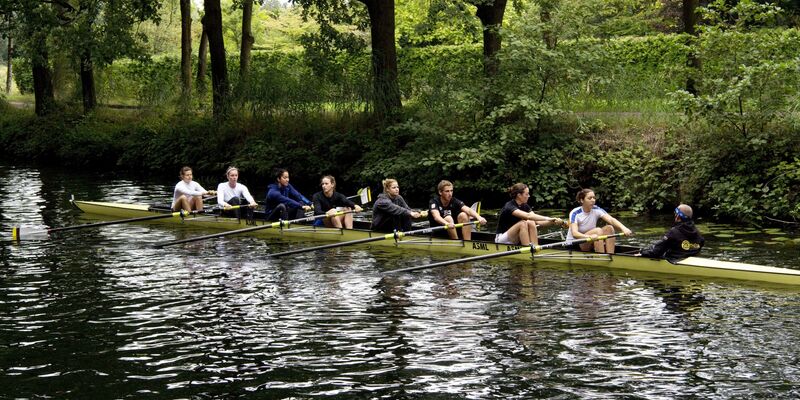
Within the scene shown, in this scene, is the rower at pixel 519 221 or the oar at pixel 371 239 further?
the oar at pixel 371 239

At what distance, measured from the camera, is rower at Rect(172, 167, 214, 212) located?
72.6 feet

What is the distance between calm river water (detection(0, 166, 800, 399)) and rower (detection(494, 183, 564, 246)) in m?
0.53

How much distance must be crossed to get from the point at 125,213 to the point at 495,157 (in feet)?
30.0

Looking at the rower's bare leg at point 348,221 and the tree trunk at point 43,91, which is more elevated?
the tree trunk at point 43,91

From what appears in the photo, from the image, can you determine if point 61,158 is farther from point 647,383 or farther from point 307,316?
point 647,383

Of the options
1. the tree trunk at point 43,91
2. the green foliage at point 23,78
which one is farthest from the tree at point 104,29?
the green foliage at point 23,78

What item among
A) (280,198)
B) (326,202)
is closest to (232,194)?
(280,198)

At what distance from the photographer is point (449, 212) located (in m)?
18.3

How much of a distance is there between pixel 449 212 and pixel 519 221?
5.61ft

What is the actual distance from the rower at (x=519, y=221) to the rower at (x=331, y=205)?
3.72 metres

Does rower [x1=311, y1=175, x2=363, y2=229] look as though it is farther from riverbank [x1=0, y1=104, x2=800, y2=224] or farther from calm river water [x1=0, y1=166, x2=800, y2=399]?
riverbank [x1=0, y1=104, x2=800, y2=224]

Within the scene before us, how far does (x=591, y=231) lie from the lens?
16.6 m

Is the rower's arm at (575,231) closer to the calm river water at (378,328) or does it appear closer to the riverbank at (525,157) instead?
the calm river water at (378,328)

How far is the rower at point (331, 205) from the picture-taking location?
19766 mm
